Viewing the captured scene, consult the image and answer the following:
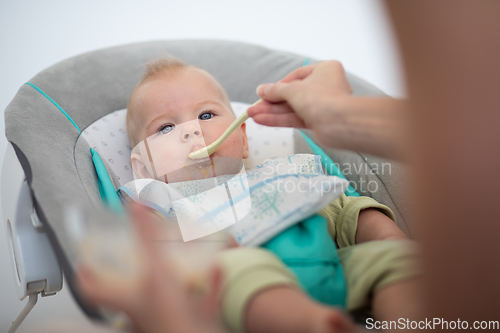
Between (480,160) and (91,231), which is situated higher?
(480,160)

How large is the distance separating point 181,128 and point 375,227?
1.60 ft

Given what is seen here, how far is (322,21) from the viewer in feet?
7.25

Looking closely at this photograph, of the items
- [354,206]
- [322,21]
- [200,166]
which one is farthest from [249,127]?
[322,21]

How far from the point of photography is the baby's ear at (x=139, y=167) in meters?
0.99

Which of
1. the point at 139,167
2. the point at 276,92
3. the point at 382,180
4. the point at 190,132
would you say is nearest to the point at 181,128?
the point at 190,132

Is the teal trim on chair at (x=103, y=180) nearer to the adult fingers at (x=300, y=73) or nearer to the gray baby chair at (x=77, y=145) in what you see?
the gray baby chair at (x=77, y=145)

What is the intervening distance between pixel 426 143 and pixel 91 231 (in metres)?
0.38

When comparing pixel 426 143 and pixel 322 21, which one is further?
pixel 322 21

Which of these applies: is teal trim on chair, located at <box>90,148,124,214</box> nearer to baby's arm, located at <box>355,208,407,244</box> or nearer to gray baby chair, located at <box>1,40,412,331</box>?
gray baby chair, located at <box>1,40,412,331</box>

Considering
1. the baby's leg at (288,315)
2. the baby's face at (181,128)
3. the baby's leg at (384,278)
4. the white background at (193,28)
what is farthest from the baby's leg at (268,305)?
the white background at (193,28)

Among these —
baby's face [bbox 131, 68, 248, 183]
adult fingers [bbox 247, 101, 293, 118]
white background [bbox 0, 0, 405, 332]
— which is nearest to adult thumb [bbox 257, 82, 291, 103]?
adult fingers [bbox 247, 101, 293, 118]

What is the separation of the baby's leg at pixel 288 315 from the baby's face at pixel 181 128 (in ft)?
1.57

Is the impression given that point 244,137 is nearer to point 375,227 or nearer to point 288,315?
point 375,227

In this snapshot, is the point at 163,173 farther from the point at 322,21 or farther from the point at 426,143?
Result: the point at 322,21
